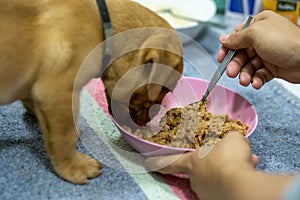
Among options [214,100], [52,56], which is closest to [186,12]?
[214,100]

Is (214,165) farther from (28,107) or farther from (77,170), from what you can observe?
(28,107)

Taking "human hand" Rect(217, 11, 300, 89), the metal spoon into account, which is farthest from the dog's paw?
"human hand" Rect(217, 11, 300, 89)

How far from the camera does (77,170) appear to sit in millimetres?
1187

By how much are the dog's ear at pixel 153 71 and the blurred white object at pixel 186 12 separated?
0.85 m

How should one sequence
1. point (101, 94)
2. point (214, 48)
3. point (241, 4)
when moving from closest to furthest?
point (101, 94), point (214, 48), point (241, 4)

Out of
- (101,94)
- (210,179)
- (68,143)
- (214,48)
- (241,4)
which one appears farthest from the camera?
(241,4)

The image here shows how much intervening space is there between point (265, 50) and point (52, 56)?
0.62m

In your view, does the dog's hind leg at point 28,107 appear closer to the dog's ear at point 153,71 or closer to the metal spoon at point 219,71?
the dog's ear at point 153,71

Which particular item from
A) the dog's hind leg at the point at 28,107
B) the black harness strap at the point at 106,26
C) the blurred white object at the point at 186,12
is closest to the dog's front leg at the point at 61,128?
the black harness strap at the point at 106,26

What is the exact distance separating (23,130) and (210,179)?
615 millimetres

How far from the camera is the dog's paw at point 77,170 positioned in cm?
118

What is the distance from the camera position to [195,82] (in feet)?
4.86

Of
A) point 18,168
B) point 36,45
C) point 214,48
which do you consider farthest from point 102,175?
point 214,48

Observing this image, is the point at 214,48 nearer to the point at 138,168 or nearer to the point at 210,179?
the point at 138,168
